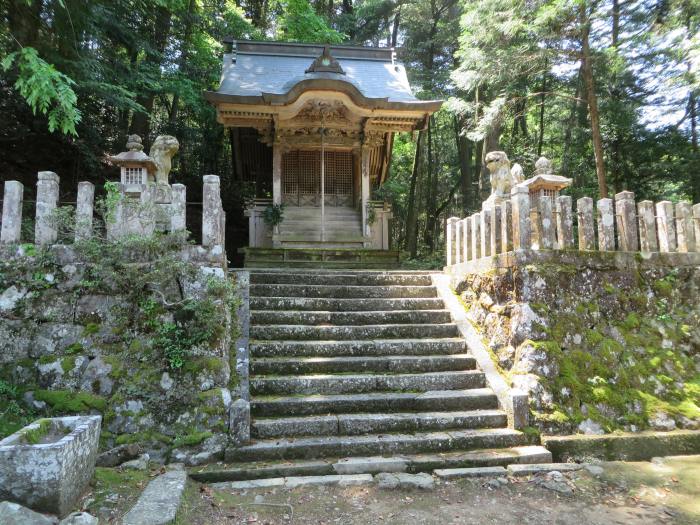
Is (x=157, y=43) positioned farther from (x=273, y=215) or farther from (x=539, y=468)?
(x=539, y=468)

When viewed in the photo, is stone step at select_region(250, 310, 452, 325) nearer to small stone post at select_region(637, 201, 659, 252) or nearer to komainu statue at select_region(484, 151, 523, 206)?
komainu statue at select_region(484, 151, 523, 206)

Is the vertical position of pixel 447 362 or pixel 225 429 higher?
pixel 447 362

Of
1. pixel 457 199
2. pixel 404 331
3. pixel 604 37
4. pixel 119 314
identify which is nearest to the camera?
pixel 119 314

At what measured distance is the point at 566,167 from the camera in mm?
12109

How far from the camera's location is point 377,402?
4.27 meters

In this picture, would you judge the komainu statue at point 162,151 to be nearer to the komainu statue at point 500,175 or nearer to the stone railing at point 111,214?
the stone railing at point 111,214

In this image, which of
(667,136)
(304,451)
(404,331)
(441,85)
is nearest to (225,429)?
(304,451)

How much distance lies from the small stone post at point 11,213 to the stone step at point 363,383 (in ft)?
9.31

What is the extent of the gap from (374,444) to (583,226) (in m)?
3.46

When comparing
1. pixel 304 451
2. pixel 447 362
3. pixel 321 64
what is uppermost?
pixel 321 64

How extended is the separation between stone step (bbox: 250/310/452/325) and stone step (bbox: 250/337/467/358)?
0.40 meters

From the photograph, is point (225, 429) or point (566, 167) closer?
point (225, 429)

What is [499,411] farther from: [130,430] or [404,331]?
[130,430]

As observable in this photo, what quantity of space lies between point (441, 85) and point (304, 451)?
586 inches
